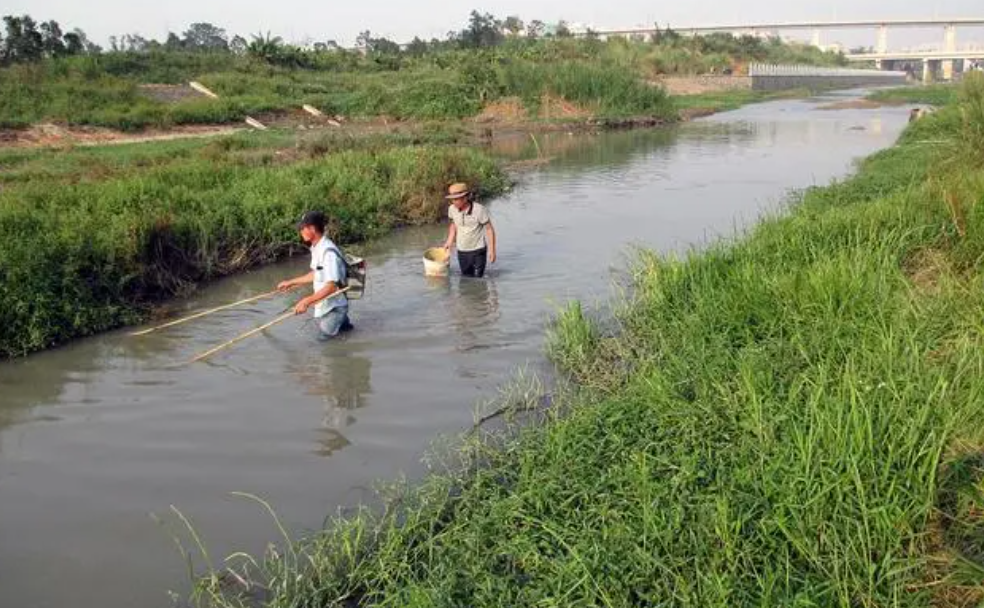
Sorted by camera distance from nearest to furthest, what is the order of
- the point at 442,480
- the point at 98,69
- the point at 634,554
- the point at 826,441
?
the point at 634,554, the point at 826,441, the point at 442,480, the point at 98,69

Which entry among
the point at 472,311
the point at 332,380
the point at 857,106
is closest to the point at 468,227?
the point at 472,311

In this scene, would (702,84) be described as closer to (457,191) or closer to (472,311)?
(457,191)

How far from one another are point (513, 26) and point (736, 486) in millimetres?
80834

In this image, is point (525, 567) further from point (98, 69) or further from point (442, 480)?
point (98, 69)

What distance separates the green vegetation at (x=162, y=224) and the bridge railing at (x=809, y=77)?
2508 inches

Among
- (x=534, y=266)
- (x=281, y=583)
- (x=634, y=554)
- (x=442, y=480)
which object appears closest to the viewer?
(x=634, y=554)

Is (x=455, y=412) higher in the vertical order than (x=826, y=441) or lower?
lower

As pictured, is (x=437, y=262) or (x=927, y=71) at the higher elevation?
(x=927, y=71)

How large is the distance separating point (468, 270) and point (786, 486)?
6.68 metres

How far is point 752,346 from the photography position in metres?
5.25

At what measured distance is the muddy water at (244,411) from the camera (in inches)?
173

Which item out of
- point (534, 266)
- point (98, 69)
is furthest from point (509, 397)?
point (98, 69)

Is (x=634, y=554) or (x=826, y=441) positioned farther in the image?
(x=826, y=441)

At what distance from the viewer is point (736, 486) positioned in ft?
11.9
